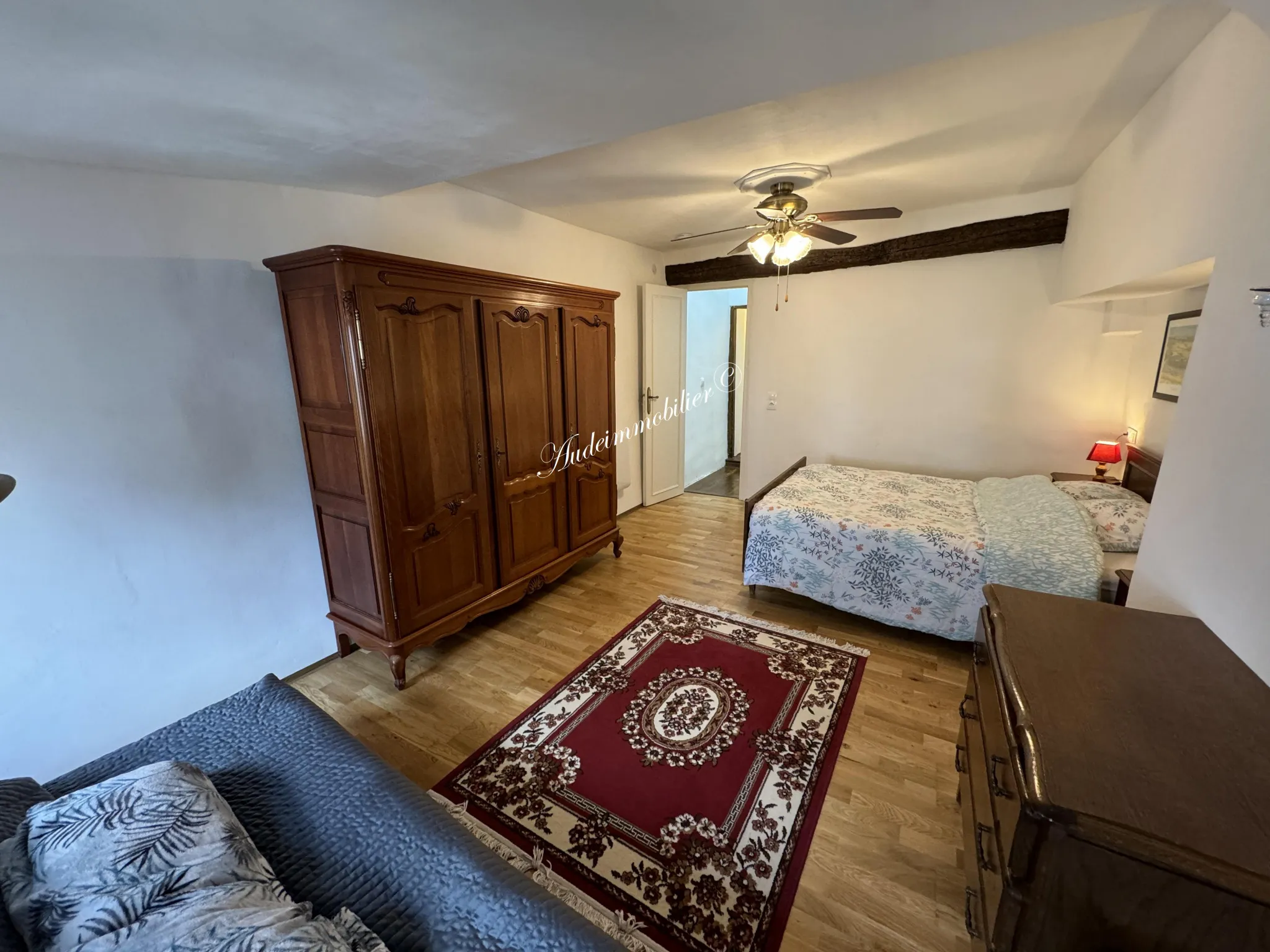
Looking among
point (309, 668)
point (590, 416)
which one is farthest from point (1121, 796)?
point (309, 668)

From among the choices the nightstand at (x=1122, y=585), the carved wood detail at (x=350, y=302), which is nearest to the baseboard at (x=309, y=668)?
the carved wood detail at (x=350, y=302)

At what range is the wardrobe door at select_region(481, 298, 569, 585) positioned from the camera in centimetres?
262

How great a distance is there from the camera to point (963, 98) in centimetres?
196

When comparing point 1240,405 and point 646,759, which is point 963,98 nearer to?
point 1240,405

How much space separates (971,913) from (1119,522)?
7.34ft

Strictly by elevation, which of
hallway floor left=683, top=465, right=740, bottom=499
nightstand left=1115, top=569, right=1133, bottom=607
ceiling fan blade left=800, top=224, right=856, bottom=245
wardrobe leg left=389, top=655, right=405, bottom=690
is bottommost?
hallway floor left=683, top=465, right=740, bottom=499

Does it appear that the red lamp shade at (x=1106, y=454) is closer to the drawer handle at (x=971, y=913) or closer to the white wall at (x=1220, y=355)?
the white wall at (x=1220, y=355)

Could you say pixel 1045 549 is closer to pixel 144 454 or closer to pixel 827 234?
pixel 827 234

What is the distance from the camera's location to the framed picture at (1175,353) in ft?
8.11

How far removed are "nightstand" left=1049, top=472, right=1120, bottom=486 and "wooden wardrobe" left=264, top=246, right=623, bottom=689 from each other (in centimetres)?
325

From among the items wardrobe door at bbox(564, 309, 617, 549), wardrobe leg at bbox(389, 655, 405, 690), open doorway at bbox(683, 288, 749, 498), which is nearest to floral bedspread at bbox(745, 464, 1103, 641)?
wardrobe door at bbox(564, 309, 617, 549)

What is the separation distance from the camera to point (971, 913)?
120 centimetres

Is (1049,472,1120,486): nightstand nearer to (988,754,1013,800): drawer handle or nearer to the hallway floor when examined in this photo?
the hallway floor

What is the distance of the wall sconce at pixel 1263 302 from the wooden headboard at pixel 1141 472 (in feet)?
6.23
